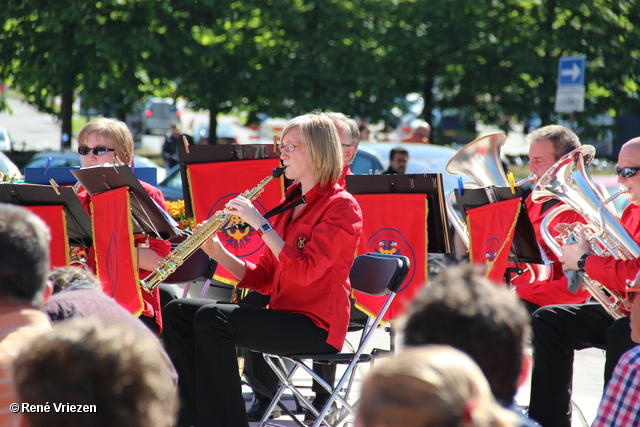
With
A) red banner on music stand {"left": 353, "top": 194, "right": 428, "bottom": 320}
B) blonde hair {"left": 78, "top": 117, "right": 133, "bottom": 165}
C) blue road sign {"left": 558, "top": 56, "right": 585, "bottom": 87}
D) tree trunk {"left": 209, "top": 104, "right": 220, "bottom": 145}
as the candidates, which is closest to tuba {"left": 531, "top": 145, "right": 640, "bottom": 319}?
red banner on music stand {"left": 353, "top": 194, "right": 428, "bottom": 320}

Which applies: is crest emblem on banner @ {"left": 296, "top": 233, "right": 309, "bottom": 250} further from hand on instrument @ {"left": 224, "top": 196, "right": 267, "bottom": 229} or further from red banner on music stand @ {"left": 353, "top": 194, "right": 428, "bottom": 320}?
red banner on music stand @ {"left": 353, "top": 194, "right": 428, "bottom": 320}

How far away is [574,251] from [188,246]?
175cm

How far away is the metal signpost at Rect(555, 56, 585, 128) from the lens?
9094 mm

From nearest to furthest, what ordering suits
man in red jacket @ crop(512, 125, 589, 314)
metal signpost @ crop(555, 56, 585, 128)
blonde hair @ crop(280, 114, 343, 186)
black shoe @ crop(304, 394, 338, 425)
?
blonde hair @ crop(280, 114, 343, 186) → man in red jacket @ crop(512, 125, 589, 314) → black shoe @ crop(304, 394, 338, 425) → metal signpost @ crop(555, 56, 585, 128)

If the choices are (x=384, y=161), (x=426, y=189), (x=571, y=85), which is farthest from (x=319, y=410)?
(x=571, y=85)

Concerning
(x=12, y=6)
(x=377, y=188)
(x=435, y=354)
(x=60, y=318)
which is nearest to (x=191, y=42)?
(x=12, y=6)

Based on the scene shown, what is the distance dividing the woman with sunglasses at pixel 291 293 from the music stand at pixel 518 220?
66 centimetres

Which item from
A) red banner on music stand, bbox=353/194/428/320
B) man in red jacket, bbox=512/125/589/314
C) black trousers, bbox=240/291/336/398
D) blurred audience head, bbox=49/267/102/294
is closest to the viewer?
blurred audience head, bbox=49/267/102/294

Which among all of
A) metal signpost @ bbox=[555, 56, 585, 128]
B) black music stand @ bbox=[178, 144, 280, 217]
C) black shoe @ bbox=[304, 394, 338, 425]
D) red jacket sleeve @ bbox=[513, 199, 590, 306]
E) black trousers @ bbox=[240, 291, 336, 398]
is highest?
metal signpost @ bbox=[555, 56, 585, 128]

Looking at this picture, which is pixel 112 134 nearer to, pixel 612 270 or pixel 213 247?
pixel 213 247

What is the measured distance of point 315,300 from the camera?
3.40m

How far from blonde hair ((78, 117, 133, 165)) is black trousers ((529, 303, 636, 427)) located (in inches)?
90.0

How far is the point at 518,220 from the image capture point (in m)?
3.71

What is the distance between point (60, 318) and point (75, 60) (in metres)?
11.7
